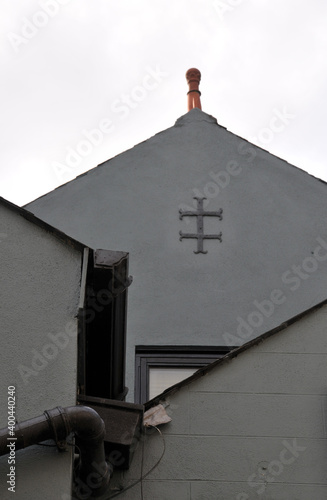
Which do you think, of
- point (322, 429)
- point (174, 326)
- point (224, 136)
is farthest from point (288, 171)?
point (322, 429)

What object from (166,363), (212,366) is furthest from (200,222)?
(212,366)

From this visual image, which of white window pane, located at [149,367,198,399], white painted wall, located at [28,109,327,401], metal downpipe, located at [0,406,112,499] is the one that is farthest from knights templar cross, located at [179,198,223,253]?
metal downpipe, located at [0,406,112,499]

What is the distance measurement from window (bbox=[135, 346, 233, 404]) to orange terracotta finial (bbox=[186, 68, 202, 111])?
4.08 m

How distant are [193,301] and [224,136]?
8.01ft

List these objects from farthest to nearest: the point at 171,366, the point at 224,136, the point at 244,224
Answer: the point at 224,136
the point at 244,224
the point at 171,366

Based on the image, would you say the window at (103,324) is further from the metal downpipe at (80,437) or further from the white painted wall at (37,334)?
the metal downpipe at (80,437)

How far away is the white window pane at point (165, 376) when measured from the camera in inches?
388

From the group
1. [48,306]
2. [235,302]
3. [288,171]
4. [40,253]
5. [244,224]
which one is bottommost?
[48,306]

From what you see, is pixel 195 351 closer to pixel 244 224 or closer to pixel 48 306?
pixel 244 224

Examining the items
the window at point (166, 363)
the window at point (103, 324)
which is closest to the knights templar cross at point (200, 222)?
the window at point (166, 363)

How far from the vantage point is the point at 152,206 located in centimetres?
1142

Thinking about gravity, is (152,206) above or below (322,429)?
above

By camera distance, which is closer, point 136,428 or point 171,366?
point 136,428

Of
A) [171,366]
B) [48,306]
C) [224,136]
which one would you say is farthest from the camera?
[224,136]
